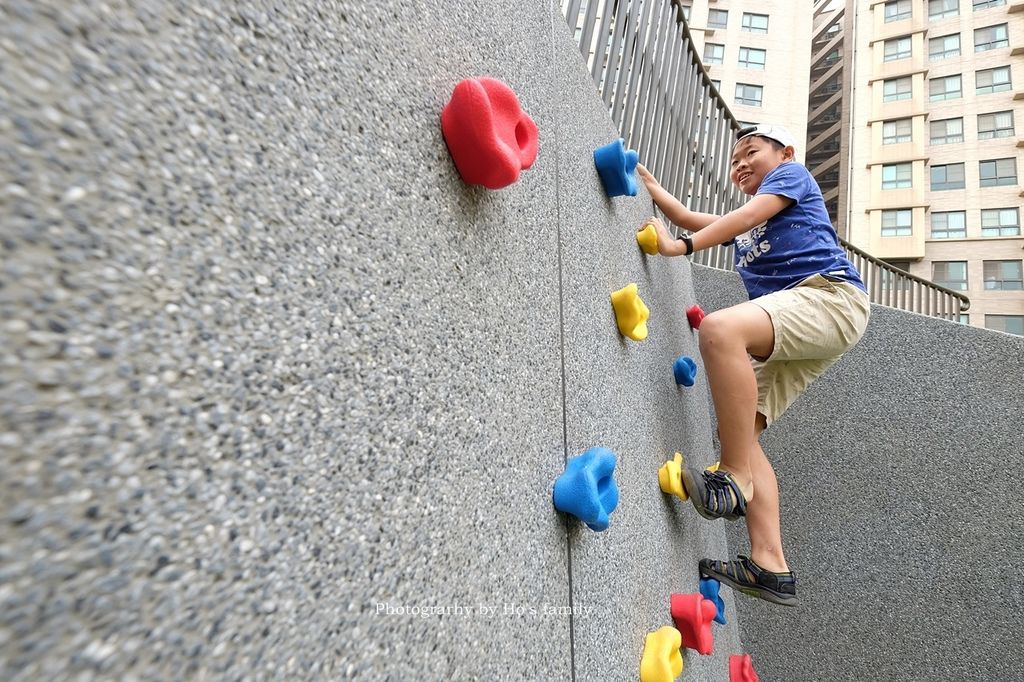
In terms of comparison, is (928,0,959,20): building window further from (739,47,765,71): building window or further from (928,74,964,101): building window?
(739,47,765,71): building window

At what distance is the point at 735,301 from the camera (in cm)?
215

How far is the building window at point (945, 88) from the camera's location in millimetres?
12844

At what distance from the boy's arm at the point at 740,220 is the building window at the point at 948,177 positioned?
15.6m

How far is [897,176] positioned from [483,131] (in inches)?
636

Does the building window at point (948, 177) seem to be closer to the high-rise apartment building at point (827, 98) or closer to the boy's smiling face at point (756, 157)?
the high-rise apartment building at point (827, 98)

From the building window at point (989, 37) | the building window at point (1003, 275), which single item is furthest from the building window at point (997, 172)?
the building window at point (989, 37)

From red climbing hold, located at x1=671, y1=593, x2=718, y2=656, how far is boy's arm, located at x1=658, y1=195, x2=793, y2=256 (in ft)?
2.41

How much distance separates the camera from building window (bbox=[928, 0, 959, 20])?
13047 mm

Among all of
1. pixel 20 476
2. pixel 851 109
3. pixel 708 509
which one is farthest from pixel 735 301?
pixel 851 109

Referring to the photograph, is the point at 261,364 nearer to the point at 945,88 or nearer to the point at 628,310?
the point at 628,310

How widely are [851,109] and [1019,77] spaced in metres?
3.27

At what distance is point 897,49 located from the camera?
1341 cm

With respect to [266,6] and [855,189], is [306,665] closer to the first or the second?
[266,6]

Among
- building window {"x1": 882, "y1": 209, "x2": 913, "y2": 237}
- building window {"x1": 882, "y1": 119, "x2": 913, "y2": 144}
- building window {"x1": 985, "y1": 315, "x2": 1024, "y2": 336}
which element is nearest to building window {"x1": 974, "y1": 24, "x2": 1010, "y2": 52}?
building window {"x1": 882, "y1": 119, "x2": 913, "y2": 144}
